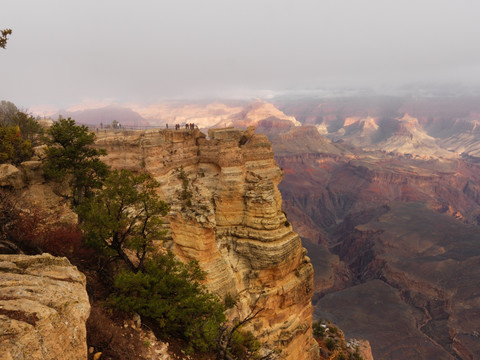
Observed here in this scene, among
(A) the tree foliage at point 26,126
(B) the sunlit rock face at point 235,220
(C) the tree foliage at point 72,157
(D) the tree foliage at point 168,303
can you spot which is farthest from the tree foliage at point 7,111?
(D) the tree foliage at point 168,303

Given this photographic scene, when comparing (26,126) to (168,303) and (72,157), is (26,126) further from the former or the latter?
(168,303)

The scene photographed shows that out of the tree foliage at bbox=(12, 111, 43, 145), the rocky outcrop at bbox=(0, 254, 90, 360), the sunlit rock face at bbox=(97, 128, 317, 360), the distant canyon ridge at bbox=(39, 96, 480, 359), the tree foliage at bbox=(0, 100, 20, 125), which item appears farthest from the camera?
the distant canyon ridge at bbox=(39, 96, 480, 359)

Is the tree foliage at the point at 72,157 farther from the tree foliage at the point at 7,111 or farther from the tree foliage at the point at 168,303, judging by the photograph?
the tree foliage at the point at 7,111

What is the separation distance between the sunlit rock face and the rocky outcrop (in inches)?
448

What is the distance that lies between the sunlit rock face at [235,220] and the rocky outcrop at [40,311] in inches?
448

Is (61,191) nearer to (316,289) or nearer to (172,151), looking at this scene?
(172,151)

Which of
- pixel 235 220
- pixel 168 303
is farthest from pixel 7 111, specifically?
pixel 168 303

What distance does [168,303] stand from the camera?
527 inches

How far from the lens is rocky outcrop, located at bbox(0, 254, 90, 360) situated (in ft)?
20.9

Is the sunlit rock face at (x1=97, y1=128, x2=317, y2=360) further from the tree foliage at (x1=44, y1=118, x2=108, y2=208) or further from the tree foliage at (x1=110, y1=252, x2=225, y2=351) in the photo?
the tree foliage at (x1=110, y1=252, x2=225, y2=351)

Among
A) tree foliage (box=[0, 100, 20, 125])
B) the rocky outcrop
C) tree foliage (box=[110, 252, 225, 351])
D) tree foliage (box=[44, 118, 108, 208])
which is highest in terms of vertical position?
tree foliage (box=[0, 100, 20, 125])

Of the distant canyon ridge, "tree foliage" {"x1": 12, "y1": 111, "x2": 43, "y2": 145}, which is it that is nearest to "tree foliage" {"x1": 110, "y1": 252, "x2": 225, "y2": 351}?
"tree foliage" {"x1": 12, "y1": 111, "x2": 43, "y2": 145}

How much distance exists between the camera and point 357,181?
177750 millimetres

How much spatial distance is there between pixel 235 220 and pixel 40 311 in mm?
17104
